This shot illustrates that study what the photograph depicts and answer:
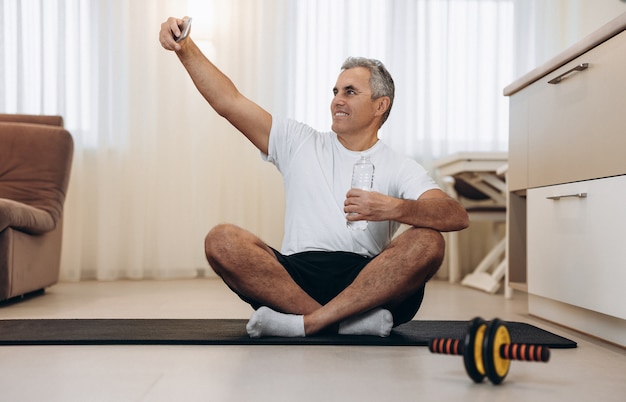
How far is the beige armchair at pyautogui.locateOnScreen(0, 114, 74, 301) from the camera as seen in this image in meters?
3.21

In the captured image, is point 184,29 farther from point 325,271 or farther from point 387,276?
point 387,276

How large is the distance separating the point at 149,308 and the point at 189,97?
2.06 metres

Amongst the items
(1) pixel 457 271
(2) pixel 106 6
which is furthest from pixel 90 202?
(1) pixel 457 271

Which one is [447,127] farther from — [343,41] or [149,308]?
[149,308]

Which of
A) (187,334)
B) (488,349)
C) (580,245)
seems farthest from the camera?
(580,245)

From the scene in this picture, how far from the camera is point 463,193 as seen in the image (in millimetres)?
4652

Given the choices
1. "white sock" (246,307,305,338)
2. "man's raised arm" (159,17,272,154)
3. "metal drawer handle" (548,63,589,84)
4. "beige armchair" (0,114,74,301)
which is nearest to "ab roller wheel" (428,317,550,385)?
"white sock" (246,307,305,338)

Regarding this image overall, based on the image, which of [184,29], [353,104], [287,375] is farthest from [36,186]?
[287,375]

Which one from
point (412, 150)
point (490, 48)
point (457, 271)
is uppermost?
point (490, 48)

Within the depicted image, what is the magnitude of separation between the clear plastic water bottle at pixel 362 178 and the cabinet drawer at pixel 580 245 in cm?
68

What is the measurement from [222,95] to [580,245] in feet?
4.10

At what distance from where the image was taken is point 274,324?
1.96 m

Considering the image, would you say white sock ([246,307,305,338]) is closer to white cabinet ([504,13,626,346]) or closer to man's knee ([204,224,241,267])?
man's knee ([204,224,241,267])

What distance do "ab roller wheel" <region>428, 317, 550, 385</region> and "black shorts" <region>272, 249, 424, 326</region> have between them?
707 mm
